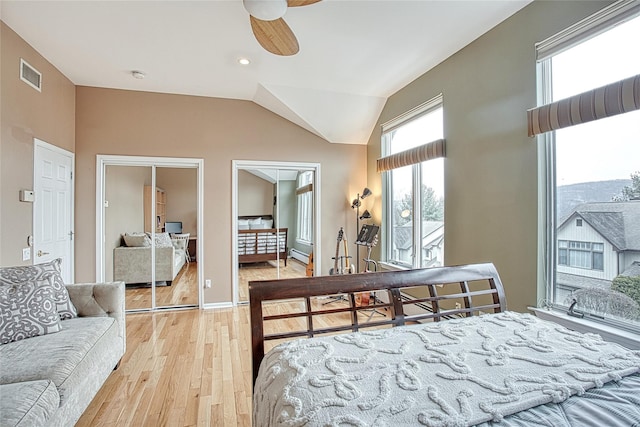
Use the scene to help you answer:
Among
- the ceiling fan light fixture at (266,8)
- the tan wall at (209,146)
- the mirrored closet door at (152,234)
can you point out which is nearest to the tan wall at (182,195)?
the mirrored closet door at (152,234)

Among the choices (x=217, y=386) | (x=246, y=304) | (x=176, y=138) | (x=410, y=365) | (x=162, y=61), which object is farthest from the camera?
(x=246, y=304)

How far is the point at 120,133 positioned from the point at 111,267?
70.0 inches

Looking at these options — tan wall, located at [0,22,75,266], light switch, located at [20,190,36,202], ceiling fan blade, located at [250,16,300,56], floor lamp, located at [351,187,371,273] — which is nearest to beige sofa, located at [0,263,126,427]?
tan wall, located at [0,22,75,266]

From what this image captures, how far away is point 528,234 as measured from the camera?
243cm

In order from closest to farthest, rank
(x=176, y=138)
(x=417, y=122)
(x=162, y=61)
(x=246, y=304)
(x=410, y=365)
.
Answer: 1. (x=410, y=365)
2. (x=162, y=61)
3. (x=417, y=122)
4. (x=176, y=138)
5. (x=246, y=304)

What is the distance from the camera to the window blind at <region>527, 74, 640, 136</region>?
1.76 meters

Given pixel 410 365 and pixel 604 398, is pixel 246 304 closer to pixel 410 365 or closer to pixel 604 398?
pixel 410 365

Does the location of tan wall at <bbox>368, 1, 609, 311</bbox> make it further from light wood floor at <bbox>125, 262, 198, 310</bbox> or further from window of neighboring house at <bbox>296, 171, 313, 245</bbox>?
light wood floor at <bbox>125, 262, 198, 310</bbox>

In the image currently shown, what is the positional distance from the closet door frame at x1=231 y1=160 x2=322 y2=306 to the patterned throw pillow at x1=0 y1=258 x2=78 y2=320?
86.4 inches

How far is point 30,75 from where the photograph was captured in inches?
118

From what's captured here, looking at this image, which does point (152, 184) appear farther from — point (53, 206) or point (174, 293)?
point (174, 293)

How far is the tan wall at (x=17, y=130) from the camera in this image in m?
2.62

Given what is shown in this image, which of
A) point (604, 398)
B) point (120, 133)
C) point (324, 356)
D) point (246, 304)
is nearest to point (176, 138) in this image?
point (120, 133)

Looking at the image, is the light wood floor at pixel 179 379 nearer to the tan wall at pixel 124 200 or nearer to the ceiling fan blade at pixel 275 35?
the tan wall at pixel 124 200
